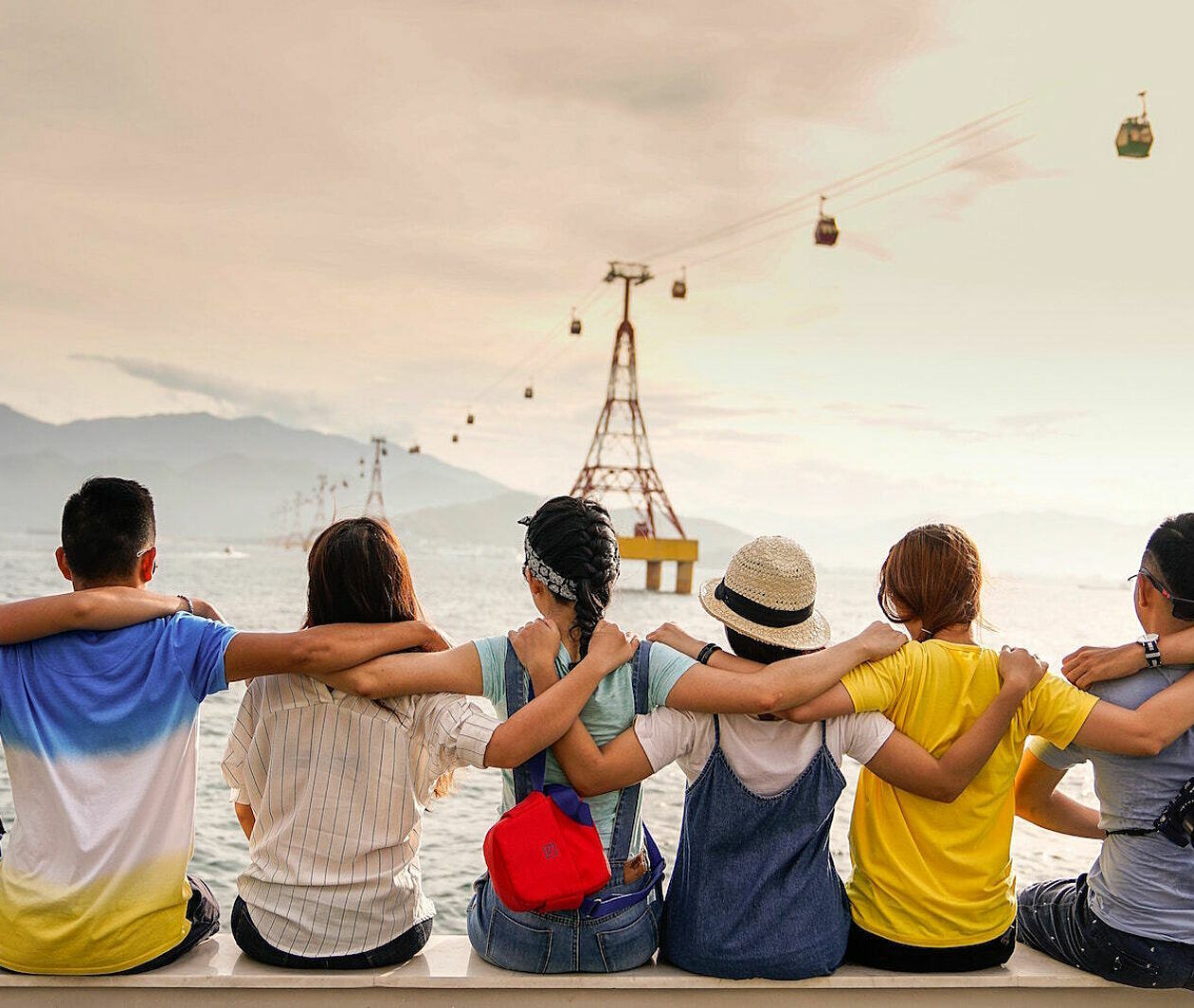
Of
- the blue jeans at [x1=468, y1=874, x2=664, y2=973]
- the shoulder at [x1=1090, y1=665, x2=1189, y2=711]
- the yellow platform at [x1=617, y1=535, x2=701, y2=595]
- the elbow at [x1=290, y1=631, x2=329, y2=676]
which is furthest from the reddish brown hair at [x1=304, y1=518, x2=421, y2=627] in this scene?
the yellow platform at [x1=617, y1=535, x2=701, y2=595]

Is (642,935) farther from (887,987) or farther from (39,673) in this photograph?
(39,673)

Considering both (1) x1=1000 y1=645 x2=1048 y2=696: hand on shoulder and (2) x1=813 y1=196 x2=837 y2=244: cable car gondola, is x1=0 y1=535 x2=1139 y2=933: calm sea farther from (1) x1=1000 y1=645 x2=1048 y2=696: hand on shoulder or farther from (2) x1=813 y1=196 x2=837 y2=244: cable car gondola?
(2) x1=813 y1=196 x2=837 y2=244: cable car gondola

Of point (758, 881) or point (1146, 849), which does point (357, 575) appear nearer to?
point (758, 881)

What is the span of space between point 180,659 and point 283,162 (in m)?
32.9

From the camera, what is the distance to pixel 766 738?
2061 mm

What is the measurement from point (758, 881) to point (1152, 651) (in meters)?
0.87

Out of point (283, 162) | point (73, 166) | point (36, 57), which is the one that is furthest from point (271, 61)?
point (283, 162)

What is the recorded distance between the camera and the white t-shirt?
2.05m

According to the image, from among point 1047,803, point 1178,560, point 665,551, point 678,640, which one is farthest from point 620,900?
point 665,551

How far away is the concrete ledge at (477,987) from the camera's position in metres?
1.98

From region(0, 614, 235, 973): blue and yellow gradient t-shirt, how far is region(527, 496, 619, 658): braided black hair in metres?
0.60

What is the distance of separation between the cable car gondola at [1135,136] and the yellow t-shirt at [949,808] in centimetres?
644

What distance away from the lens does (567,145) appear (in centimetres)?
3002

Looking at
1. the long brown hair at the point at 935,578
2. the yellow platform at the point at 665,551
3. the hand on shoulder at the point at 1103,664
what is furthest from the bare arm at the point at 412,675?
the yellow platform at the point at 665,551
